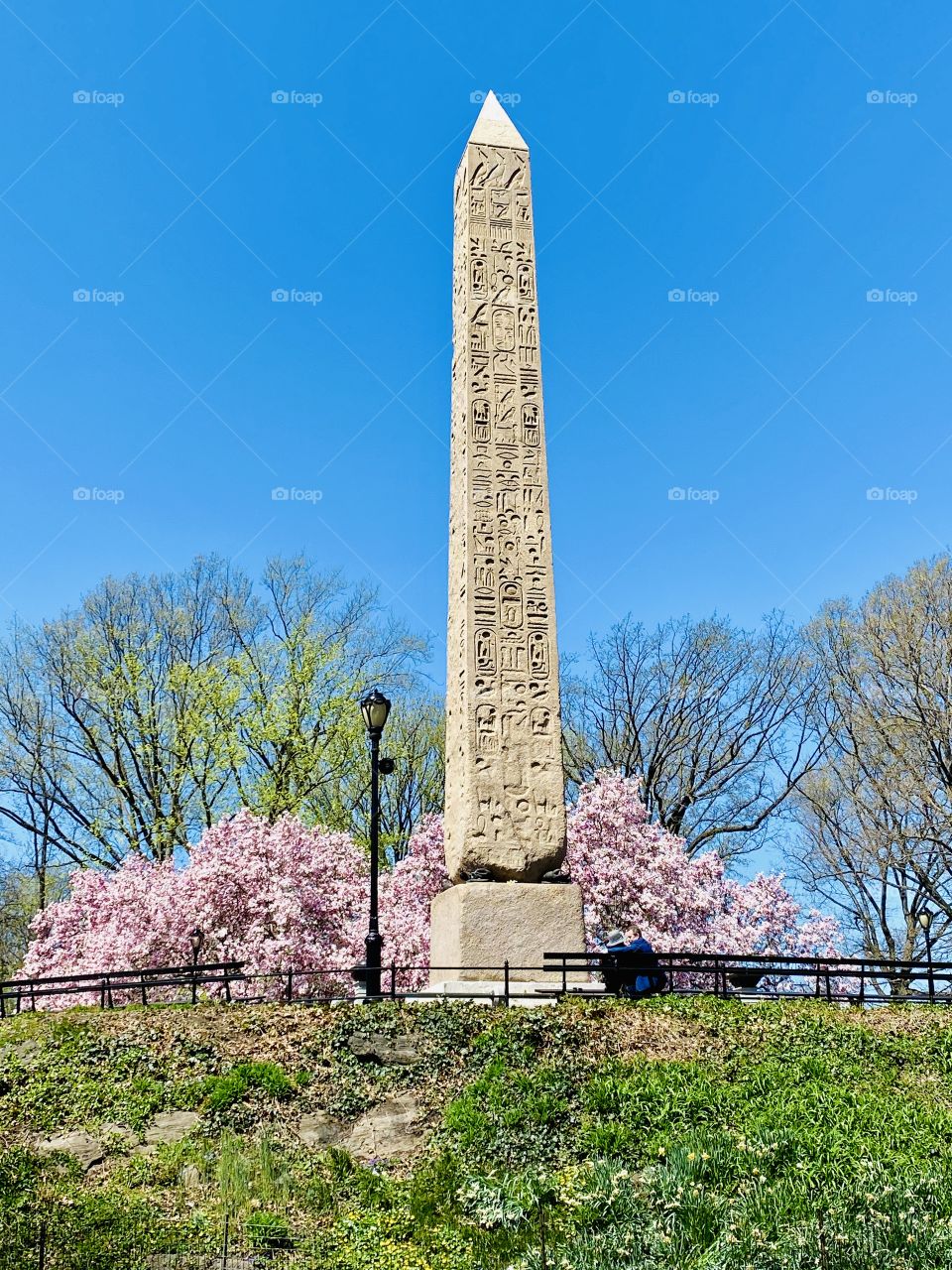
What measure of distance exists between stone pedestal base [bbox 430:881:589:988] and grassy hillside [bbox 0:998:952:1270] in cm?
94

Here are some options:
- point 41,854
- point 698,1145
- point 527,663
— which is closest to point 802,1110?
point 698,1145

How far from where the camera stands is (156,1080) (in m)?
12.0

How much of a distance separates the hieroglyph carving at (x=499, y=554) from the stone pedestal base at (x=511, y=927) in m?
0.27

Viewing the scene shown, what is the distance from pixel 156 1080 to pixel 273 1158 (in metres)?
2.51

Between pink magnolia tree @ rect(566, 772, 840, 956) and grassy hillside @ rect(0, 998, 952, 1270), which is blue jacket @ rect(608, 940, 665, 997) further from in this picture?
pink magnolia tree @ rect(566, 772, 840, 956)

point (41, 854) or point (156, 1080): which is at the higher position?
point (41, 854)

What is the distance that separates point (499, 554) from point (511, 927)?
4.24m

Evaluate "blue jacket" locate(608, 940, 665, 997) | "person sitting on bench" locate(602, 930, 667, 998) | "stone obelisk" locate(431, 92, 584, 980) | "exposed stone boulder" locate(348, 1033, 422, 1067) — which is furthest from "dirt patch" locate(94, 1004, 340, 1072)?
"blue jacket" locate(608, 940, 665, 997)

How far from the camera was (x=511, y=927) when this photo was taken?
1349cm

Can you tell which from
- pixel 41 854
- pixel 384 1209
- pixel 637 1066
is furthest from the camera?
pixel 41 854

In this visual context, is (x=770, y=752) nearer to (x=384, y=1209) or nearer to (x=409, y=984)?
Answer: (x=409, y=984)

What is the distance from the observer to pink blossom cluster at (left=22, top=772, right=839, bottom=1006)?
22.0 metres

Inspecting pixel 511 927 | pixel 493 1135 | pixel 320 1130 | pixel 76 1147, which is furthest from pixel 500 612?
pixel 76 1147

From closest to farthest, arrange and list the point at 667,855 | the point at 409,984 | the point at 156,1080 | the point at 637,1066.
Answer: the point at 637,1066 < the point at 156,1080 < the point at 409,984 < the point at 667,855
